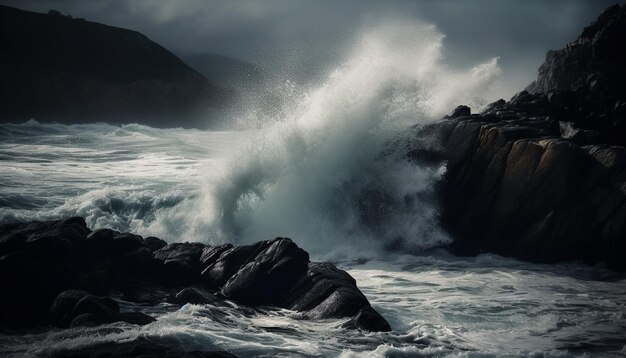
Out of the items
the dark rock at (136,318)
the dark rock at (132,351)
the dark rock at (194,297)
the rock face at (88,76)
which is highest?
the rock face at (88,76)

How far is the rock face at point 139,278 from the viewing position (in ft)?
26.6

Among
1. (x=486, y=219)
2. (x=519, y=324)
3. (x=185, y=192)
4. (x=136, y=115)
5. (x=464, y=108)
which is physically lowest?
(x=519, y=324)

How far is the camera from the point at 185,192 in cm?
1986

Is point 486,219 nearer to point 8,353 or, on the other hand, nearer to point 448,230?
point 448,230

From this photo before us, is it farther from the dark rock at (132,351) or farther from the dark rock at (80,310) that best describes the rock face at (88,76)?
the dark rock at (132,351)

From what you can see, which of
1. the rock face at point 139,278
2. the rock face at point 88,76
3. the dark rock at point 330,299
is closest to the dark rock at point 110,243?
the rock face at point 139,278

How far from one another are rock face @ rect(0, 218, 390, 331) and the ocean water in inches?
17.7

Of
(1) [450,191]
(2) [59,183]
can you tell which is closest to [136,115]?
(2) [59,183]

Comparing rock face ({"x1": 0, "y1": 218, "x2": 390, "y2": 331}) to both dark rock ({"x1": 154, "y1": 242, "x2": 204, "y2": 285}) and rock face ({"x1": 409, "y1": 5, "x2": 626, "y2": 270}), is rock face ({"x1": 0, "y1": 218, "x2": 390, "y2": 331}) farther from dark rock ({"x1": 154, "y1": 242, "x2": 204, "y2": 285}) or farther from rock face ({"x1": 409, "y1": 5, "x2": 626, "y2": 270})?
rock face ({"x1": 409, "y1": 5, "x2": 626, "y2": 270})

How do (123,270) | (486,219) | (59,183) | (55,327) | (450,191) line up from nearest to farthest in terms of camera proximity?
(55,327)
(123,270)
(486,219)
(450,191)
(59,183)

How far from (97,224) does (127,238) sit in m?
6.63

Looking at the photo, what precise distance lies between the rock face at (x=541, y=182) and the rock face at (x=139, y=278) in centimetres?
549

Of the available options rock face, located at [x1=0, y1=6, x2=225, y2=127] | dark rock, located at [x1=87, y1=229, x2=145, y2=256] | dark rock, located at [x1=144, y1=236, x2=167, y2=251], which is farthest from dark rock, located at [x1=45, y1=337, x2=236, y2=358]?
rock face, located at [x1=0, y1=6, x2=225, y2=127]

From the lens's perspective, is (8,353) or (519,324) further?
(519,324)
